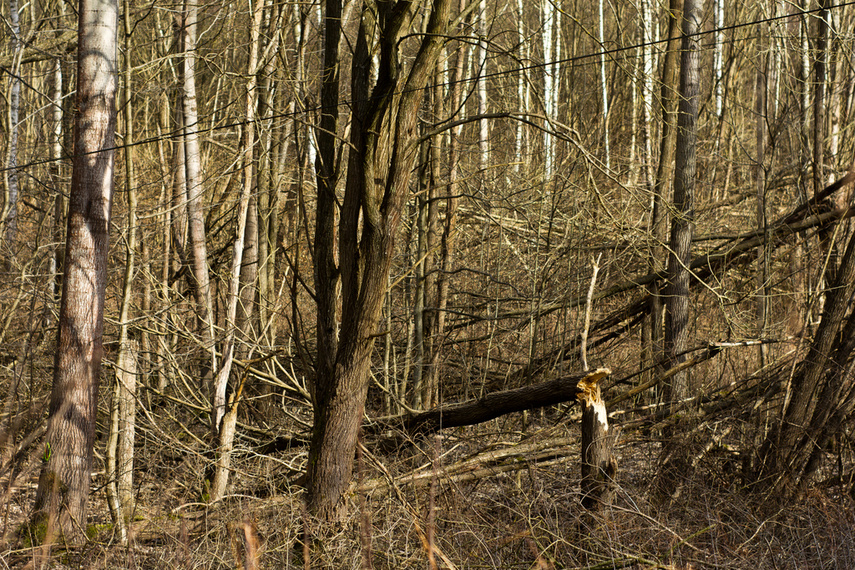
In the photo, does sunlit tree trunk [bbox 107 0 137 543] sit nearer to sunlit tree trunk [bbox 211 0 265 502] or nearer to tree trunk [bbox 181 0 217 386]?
sunlit tree trunk [bbox 211 0 265 502]

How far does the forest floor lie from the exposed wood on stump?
0.37ft

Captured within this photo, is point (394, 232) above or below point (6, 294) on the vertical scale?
above

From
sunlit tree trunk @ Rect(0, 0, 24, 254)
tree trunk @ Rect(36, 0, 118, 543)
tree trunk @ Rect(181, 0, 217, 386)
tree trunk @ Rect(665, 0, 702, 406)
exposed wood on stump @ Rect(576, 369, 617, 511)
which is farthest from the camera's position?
sunlit tree trunk @ Rect(0, 0, 24, 254)

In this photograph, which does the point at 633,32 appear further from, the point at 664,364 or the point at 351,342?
the point at 351,342

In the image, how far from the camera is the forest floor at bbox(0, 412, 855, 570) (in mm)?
4547

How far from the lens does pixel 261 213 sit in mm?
8398

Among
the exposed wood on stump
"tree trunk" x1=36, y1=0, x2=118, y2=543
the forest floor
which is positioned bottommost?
the forest floor

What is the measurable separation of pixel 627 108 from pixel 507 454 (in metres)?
12.7

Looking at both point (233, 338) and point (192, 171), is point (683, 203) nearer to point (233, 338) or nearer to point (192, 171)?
point (233, 338)

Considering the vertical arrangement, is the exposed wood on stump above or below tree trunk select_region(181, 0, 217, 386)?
below

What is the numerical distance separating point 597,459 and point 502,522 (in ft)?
2.83

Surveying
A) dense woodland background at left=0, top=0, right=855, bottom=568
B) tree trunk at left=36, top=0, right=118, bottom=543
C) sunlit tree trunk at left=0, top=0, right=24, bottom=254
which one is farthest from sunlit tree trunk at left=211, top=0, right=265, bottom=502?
sunlit tree trunk at left=0, top=0, right=24, bottom=254

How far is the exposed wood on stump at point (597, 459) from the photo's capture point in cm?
465

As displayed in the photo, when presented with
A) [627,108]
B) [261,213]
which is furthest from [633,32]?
[261,213]
